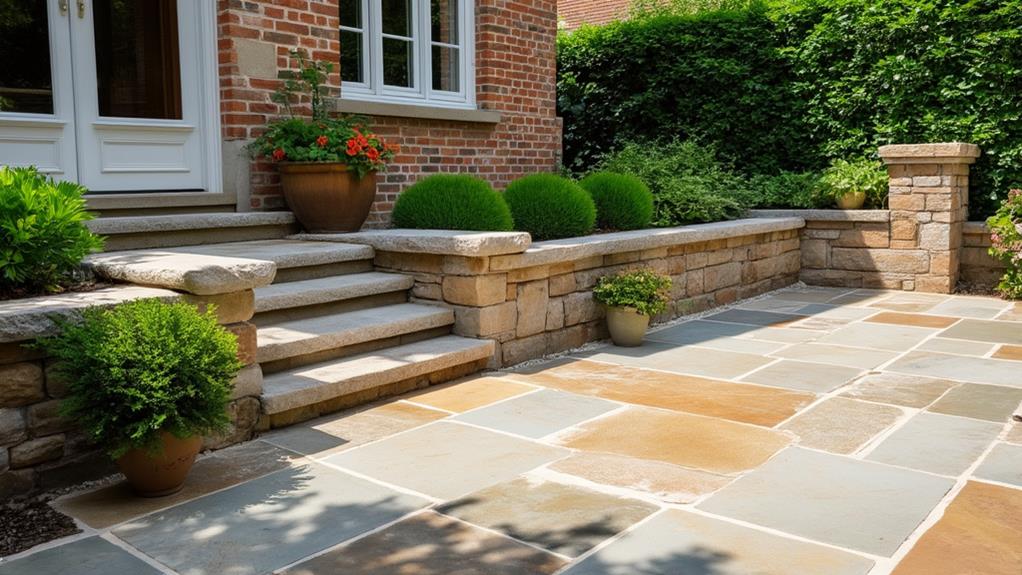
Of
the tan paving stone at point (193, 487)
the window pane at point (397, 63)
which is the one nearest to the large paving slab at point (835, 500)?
the tan paving stone at point (193, 487)

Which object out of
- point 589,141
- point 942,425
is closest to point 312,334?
point 942,425

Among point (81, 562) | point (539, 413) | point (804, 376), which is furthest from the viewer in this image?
point (804, 376)

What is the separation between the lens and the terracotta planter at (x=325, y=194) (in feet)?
18.7

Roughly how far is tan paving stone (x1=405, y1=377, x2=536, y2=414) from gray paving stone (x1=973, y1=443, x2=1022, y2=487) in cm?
209

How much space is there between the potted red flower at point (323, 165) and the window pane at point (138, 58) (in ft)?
2.26

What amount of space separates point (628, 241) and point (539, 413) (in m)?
2.21

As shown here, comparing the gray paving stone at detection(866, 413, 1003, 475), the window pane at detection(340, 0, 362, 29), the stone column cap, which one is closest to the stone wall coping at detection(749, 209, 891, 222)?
the stone column cap

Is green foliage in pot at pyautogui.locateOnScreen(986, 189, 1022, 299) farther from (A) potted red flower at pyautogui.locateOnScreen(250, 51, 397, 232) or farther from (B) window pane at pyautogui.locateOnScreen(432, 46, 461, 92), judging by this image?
(A) potted red flower at pyautogui.locateOnScreen(250, 51, 397, 232)

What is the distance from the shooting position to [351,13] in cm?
672

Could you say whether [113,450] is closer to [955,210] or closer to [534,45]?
[534,45]

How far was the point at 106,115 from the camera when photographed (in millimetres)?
5562

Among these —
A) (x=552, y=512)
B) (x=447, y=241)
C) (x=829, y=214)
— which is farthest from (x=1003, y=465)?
(x=829, y=214)

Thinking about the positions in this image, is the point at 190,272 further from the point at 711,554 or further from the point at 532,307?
the point at 532,307

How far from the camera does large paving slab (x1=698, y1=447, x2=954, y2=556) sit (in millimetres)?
2703
